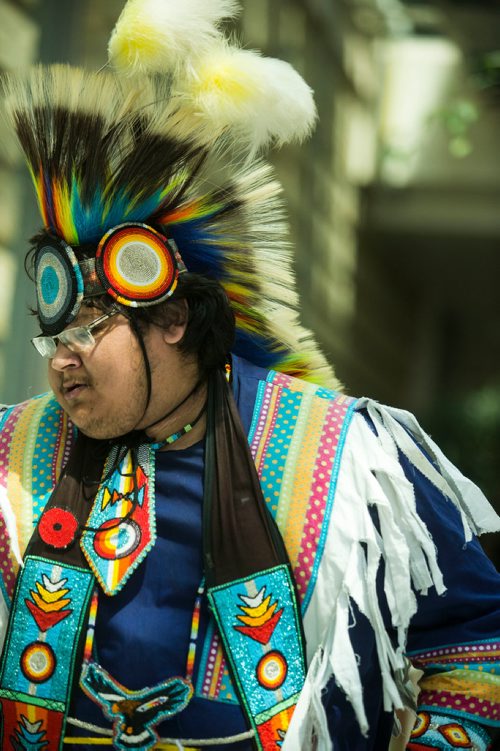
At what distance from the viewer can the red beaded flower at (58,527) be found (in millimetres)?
2279

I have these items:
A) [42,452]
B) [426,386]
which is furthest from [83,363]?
[426,386]

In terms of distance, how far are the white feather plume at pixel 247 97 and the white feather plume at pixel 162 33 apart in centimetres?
4

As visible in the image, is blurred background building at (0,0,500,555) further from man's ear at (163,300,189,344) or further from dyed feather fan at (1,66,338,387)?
man's ear at (163,300,189,344)

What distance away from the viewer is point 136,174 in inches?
90.6

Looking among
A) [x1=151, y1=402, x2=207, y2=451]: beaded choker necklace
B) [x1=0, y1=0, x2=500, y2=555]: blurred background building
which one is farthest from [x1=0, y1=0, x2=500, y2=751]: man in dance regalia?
[x1=0, y1=0, x2=500, y2=555]: blurred background building

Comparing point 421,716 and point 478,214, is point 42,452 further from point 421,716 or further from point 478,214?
point 478,214

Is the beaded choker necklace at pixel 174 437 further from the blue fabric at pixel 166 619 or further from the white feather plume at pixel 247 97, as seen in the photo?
the white feather plume at pixel 247 97

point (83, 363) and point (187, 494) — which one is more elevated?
point (83, 363)

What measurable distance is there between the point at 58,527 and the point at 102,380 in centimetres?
34

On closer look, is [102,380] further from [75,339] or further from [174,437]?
[174,437]

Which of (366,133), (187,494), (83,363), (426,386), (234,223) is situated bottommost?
(426,386)

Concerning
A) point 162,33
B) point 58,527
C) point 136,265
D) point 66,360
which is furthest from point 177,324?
point 162,33

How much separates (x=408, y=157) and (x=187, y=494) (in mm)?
6926

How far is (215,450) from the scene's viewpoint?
2312mm
